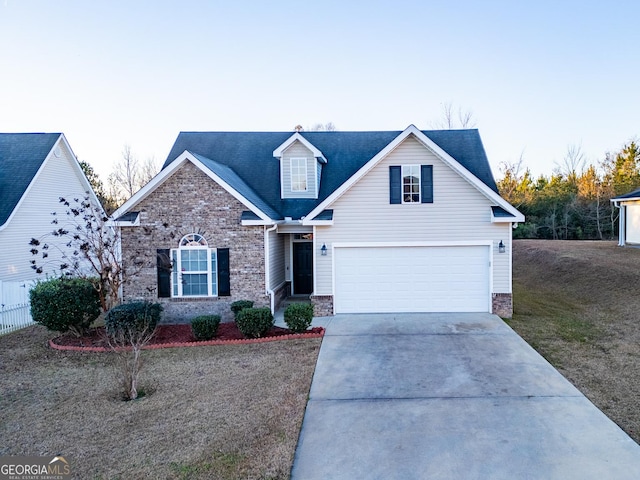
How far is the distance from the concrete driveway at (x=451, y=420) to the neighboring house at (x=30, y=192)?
45.2 ft

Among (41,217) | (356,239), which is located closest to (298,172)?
(356,239)

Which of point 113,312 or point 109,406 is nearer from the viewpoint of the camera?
point 109,406

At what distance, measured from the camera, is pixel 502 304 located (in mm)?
12102

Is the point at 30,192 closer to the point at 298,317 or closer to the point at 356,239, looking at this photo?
the point at 298,317

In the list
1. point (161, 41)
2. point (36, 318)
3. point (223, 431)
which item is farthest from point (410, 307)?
point (161, 41)

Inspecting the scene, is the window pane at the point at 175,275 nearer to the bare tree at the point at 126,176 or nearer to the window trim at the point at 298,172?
the window trim at the point at 298,172

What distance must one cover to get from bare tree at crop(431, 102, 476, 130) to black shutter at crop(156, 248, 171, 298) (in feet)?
95.6

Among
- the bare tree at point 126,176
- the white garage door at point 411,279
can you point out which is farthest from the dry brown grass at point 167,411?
the bare tree at point 126,176

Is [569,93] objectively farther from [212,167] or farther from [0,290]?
[0,290]

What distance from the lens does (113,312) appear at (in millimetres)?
10172

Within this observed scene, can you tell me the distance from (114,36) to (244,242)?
9.55 meters

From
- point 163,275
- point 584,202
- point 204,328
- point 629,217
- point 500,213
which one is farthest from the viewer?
point 584,202

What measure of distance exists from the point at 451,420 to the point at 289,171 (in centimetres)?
1088

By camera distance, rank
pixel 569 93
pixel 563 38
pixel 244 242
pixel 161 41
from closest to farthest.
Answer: pixel 244 242, pixel 161 41, pixel 563 38, pixel 569 93
